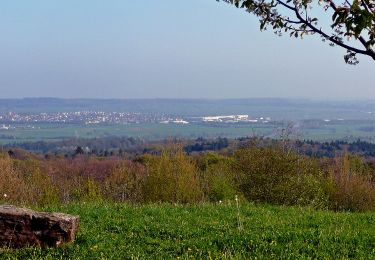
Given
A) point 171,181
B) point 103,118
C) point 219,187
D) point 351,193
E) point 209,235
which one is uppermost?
point 209,235

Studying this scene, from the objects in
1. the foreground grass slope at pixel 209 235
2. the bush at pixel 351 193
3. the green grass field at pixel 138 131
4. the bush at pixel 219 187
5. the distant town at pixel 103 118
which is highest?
the foreground grass slope at pixel 209 235

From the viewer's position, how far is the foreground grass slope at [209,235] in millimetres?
9648

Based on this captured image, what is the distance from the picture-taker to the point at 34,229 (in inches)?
420

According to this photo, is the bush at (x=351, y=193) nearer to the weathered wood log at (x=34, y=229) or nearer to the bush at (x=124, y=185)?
the bush at (x=124, y=185)

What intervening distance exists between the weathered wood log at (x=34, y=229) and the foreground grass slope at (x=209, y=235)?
351 mm

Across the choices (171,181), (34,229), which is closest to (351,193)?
(171,181)

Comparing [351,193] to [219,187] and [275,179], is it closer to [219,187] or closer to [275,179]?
[275,179]

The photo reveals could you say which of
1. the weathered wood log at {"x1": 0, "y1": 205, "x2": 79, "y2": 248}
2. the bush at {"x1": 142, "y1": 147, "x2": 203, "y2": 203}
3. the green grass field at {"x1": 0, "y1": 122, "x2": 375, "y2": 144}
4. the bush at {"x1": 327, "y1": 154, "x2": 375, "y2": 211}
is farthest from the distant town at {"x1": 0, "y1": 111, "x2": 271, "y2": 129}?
the weathered wood log at {"x1": 0, "y1": 205, "x2": 79, "y2": 248}

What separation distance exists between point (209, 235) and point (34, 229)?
A: 345cm

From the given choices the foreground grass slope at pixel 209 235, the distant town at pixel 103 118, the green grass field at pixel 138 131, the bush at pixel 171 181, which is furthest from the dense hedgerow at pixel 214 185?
the distant town at pixel 103 118

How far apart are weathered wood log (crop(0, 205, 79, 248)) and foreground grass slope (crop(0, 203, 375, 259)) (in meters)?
0.35

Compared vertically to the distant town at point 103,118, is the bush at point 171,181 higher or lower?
higher

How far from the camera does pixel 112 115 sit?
19312cm

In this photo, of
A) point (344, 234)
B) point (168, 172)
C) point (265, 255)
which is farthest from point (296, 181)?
point (265, 255)
